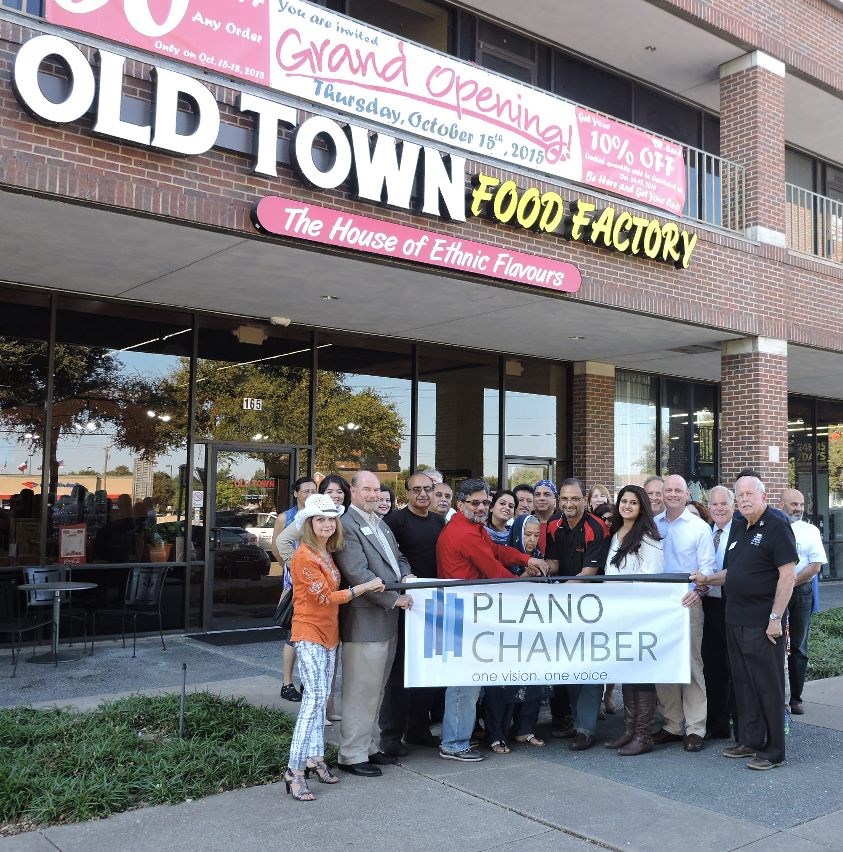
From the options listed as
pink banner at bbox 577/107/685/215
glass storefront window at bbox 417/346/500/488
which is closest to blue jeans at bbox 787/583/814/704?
pink banner at bbox 577/107/685/215

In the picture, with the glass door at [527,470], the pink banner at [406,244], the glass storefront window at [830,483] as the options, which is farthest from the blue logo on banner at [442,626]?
the glass storefront window at [830,483]

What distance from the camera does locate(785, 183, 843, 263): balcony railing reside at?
48.5ft

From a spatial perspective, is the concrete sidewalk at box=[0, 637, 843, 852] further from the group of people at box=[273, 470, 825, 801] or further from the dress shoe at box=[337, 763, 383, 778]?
the group of people at box=[273, 470, 825, 801]

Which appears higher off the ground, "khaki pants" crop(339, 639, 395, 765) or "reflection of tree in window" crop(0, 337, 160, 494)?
"reflection of tree in window" crop(0, 337, 160, 494)

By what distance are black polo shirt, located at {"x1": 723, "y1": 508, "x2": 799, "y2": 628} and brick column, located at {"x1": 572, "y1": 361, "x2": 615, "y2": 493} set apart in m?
8.86

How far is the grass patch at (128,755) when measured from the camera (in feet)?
16.3

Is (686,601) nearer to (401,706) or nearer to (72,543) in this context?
(401,706)

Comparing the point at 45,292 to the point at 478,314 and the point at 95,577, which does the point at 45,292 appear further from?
the point at 478,314

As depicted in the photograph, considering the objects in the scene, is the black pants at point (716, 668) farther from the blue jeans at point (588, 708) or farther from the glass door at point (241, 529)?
the glass door at point (241, 529)

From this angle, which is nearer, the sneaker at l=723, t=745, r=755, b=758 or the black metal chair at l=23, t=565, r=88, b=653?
the sneaker at l=723, t=745, r=755, b=758

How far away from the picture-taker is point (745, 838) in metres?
4.69

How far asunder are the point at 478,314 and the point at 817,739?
6.37 metres

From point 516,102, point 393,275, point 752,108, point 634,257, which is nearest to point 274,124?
point 393,275

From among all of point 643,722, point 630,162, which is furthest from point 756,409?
point 643,722
